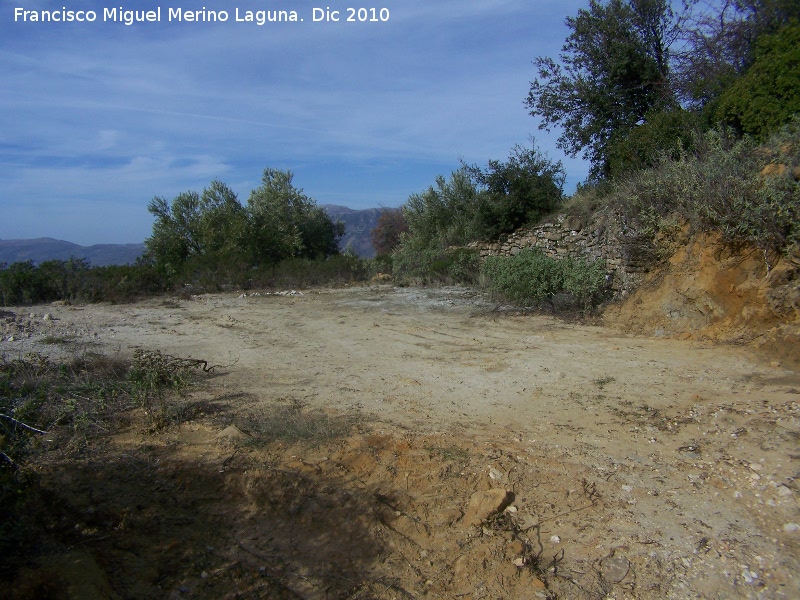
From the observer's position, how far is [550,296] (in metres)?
11.3

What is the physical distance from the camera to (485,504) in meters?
3.87

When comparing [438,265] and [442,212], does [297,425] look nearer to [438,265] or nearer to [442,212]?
[438,265]

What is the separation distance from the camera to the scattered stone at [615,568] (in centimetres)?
323

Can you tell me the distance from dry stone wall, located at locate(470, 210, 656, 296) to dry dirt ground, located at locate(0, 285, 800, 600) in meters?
2.99

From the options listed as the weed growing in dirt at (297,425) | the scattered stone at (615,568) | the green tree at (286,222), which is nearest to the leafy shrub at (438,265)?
the green tree at (286,222)

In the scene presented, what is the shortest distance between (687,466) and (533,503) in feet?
4.56

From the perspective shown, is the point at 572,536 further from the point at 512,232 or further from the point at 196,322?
the point at 512,232

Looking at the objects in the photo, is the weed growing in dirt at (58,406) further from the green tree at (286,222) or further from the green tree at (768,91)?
the green tree at (286,222)

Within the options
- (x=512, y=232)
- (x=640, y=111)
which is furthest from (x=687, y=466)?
(x=640, y=111)

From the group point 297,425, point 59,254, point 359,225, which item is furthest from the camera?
point 359,225

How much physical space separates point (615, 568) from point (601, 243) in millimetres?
8992

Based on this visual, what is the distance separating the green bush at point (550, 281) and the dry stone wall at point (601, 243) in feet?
1.04

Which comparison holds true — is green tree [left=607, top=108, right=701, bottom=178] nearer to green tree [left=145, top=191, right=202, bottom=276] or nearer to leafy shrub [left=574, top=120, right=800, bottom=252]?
leafy shrub [left=574, top=120, right=800, bottom=252]

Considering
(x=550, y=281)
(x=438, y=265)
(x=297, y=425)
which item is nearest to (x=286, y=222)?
(x=438, y=265)
